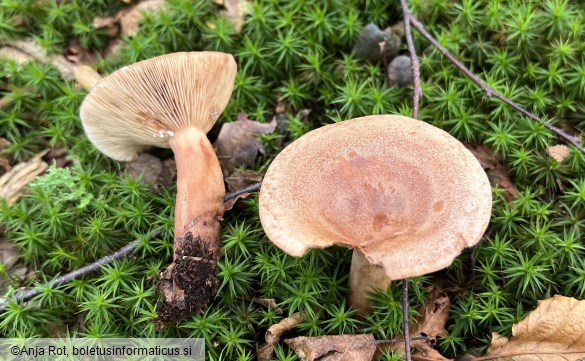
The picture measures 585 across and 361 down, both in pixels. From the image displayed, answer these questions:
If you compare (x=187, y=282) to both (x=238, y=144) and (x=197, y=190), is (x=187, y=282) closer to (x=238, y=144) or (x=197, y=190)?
(x=197, y=190)

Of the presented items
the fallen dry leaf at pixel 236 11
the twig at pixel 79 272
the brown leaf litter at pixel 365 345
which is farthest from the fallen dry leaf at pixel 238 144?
the brown leaf litter at pixel 365 345

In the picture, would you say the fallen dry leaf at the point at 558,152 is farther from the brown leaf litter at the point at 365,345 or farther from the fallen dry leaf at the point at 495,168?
the brown leaf litter at the point at 365,345

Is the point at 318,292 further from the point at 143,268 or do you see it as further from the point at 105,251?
the point at 105,251

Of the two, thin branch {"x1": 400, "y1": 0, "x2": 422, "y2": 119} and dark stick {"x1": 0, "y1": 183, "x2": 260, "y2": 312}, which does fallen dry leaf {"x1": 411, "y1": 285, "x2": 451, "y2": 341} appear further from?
dark stick {"x1": 0, "y1": 183, "x2": 260, "y2": 312}

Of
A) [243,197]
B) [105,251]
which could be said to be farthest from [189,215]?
[105,251]

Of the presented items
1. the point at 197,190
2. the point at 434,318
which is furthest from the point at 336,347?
the point at 197,190

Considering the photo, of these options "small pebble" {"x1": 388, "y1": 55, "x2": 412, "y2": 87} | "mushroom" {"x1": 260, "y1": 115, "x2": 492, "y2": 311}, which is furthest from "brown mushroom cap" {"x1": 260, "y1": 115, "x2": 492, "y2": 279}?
"small pebble" {"x1": 388, "y1": 55, "x2": 412, "y2": 87}
